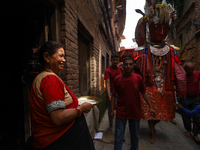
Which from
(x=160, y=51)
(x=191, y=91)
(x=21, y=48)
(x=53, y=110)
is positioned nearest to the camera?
(x=53, y=110)

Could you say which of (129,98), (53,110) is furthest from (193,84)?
(53,110)

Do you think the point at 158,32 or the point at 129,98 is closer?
the point at 129,98

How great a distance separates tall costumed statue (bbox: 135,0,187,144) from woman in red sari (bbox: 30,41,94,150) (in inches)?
83.3

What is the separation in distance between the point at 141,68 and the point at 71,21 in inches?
76.2

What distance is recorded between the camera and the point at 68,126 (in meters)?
1.04

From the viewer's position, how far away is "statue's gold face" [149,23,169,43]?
281 cm

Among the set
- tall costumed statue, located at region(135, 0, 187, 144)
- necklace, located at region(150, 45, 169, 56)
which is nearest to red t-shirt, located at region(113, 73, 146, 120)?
tall costumed statue, located at region(135, 0, 187, 144)

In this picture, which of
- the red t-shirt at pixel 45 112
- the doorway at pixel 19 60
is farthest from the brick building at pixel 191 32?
the red t-shirt at pixel 45 112

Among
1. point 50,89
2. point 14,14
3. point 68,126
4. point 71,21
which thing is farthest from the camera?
point 71,21

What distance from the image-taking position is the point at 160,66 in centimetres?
286

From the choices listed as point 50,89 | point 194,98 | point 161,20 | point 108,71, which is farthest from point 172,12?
point 50,89

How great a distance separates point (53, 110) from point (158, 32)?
9.93 feet

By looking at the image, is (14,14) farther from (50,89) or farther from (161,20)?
(161,20)

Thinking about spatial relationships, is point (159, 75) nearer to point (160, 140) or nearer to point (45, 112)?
point (160, 140)
